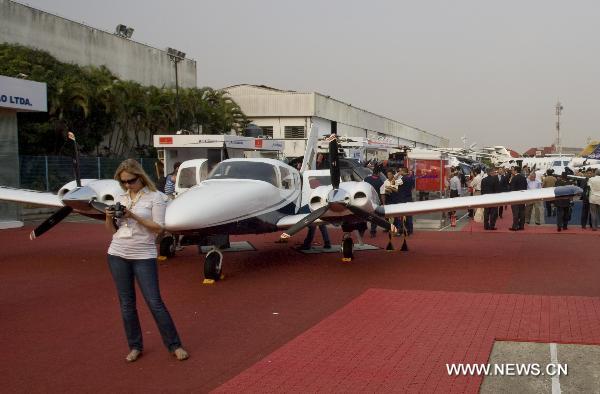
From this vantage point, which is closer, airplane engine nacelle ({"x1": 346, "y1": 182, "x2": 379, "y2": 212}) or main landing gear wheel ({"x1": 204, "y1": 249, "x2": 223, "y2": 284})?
main landing gear wheel ({"x1": 204, "y1": 249, "x2": 223, "y2": 284})

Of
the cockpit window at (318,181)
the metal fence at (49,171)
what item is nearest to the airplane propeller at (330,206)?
the cockpit window at (318,181)

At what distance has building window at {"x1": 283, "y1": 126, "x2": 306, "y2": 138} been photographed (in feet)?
177

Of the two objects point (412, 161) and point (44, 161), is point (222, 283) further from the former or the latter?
point (412, 161)

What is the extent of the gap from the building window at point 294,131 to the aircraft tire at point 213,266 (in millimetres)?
43651

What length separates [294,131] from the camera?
178 feet

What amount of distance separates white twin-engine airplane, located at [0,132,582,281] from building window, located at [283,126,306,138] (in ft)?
131

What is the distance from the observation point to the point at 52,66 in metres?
33.9

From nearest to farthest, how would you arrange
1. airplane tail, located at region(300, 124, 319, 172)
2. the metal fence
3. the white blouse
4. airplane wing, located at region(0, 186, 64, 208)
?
the white blouse, airplane wing, located at region(0, 186, 64, 208), airplane tail, located at region(300, 124, 319, 172), the metal fence

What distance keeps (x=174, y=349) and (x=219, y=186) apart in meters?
4.96

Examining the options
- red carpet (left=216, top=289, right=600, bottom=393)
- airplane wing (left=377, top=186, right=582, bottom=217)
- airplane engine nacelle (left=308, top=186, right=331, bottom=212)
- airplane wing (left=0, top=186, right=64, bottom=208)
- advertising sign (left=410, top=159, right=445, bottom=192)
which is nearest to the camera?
red carpet (left=216, top=289, right=600, bottom=393)

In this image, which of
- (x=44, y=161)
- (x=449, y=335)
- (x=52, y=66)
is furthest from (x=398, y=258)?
(x=52, y=66)

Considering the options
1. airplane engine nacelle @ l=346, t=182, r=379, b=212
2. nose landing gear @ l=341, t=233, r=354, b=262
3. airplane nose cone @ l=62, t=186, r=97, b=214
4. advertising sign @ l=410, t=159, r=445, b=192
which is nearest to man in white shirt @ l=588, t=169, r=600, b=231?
nose landing gear @ l=341, t=233, r=354, b=262

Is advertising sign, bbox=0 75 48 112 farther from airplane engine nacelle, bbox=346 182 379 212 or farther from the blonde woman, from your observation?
the blonde woman
